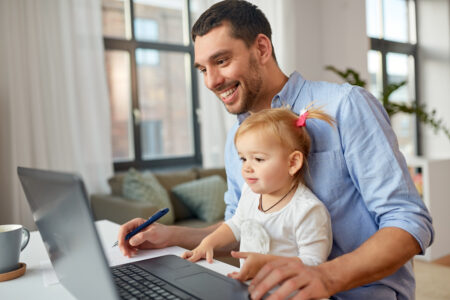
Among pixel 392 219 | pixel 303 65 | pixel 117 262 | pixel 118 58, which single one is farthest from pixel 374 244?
pixel 303 65

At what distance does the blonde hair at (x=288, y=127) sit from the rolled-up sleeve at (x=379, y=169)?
2.6 inches

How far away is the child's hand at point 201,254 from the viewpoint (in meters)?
1.04

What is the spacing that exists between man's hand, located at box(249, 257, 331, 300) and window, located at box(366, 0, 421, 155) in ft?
17.3

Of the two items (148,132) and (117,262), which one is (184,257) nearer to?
(117,262)

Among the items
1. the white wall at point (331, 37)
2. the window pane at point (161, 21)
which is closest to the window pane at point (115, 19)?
the window pane at point (161, 21)

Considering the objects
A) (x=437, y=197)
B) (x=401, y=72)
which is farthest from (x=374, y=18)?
(x=437, y=197)

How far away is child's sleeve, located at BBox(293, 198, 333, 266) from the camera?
3.30 ft

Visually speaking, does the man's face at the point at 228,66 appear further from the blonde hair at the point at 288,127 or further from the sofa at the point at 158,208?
the sofa at the point at 158,208

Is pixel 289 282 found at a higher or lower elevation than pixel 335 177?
lower

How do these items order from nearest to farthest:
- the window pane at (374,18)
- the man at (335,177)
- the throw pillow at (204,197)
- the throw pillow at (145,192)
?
the man at (335,177) → the throw pillow at (145,192) → the throw pillow at (204,197) → the window pane at (374,18)

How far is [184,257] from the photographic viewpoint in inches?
42.0

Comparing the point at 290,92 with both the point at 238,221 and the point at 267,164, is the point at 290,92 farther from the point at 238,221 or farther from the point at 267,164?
the point at 238,221

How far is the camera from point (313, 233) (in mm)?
1021

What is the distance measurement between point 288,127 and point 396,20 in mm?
5888
